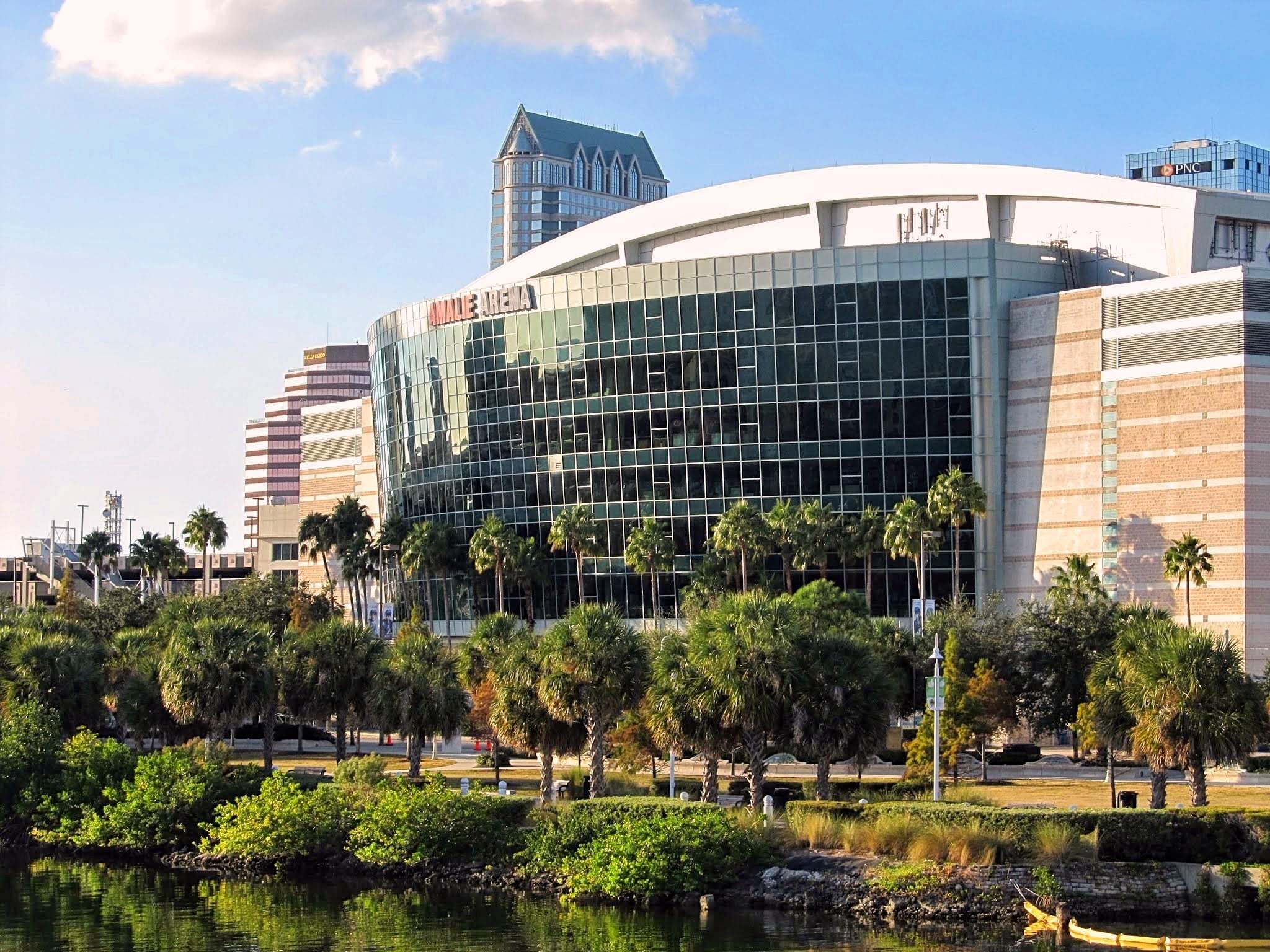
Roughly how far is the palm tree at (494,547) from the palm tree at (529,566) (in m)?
0.59

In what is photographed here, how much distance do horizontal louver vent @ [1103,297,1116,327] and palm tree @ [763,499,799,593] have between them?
23.7m

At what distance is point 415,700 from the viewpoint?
75.4 meters

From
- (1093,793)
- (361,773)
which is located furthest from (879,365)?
(361,773)

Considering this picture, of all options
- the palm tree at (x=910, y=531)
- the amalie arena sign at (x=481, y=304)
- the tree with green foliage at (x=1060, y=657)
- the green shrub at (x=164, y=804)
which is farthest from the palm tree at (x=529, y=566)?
the green shrub at (x=164, y=804)

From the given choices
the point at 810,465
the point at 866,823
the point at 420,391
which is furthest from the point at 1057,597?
the point at 420,391

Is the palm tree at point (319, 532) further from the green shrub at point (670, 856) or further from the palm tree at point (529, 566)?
the green shrub at point (670, 856)

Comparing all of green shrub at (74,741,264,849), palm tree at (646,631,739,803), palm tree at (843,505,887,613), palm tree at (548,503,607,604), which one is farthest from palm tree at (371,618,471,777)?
palm tree at (548,503,607,604)

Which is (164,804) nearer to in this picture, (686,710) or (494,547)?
(686,710)

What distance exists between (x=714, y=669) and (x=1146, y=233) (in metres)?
69.1

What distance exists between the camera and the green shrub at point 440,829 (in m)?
60.5

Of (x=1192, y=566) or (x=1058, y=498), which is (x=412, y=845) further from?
(x=1058, y=498)

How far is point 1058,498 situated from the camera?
114m

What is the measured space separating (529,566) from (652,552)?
12924mm

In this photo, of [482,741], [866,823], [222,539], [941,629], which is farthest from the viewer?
[222,539]
